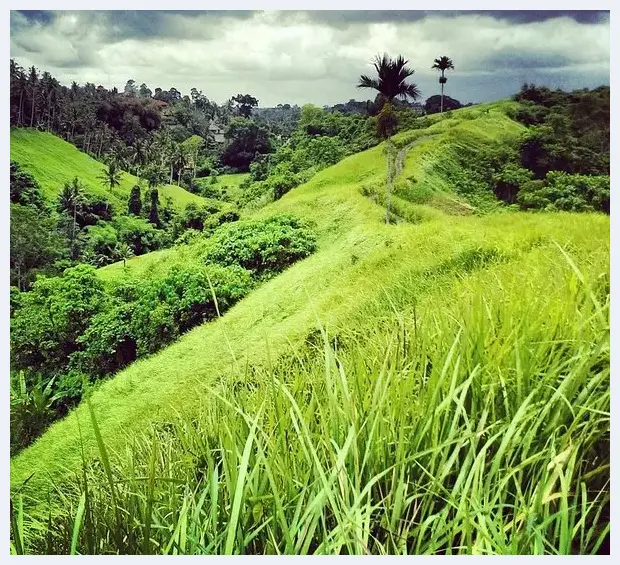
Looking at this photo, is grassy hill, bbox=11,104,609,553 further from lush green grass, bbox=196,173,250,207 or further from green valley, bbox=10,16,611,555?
lush green grass, bbox=196,173,250,207

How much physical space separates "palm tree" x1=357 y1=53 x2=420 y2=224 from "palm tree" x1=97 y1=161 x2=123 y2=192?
1.38m

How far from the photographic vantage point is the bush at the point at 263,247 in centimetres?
363

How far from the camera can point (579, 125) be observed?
3.41 m

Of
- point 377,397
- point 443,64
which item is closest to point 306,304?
point 377,397

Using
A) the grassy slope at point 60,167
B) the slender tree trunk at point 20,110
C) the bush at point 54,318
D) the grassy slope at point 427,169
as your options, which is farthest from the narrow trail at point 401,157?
the slender tree trunk at point 20,110

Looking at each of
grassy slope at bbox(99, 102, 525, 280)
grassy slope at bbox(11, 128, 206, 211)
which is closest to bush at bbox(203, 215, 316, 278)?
grassy slope at bbox(99, 102, 525, 280)

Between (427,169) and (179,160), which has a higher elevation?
(179,160)

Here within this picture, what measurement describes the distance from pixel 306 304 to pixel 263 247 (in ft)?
1.40

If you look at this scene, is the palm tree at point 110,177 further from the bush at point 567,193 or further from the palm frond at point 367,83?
the bush at point 567,193

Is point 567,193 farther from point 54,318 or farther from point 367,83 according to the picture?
point 54,318

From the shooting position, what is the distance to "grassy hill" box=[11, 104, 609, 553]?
8.95ft

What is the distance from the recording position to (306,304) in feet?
11.3
